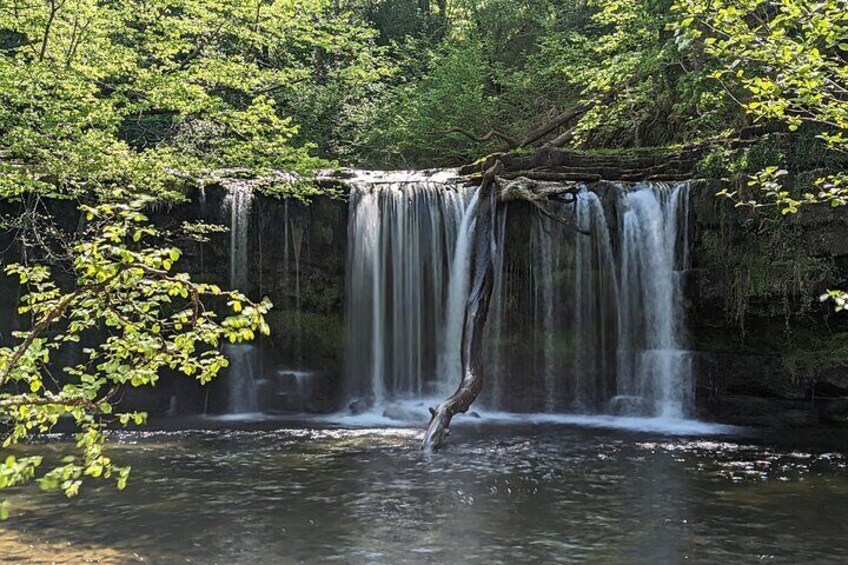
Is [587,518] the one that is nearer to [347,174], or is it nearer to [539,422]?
[539,422]

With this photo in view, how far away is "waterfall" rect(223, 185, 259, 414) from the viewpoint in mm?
12648

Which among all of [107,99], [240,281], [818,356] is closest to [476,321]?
[240,281]

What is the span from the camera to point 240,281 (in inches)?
504

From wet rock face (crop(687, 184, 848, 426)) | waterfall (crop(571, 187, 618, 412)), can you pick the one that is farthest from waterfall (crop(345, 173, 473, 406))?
wet rock face (crop(687, 184, 848, 426))

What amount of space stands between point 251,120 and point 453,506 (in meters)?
5.92

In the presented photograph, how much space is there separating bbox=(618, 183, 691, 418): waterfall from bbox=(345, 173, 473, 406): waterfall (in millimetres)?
2823

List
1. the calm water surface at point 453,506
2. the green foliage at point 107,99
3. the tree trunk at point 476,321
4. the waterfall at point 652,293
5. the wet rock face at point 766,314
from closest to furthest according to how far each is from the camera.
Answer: the calm water surface at point 453,506 → the green foliage at point 107,99 → the tree trunk at point 476,321 → the wet rock face at point 766,314 → the waterfall at point 652,293

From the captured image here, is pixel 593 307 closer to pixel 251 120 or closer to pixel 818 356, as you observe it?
pixel 818 356

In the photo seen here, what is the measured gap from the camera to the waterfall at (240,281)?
1265cm

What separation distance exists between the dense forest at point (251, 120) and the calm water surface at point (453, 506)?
0.93 m

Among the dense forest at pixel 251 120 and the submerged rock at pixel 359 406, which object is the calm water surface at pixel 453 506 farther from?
the submerged rock at pixel 359 406

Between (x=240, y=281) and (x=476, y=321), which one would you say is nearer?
(x=476, y=321)

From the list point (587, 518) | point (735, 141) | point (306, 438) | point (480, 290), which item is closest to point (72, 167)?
point (306, 438)

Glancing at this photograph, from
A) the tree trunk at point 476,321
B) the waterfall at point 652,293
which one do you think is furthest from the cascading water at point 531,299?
the tree trunk at point 476,321
